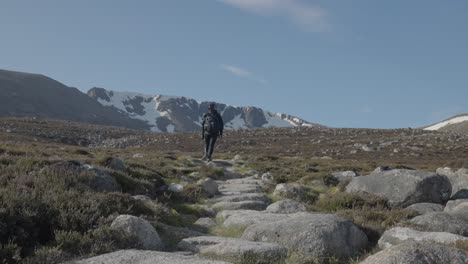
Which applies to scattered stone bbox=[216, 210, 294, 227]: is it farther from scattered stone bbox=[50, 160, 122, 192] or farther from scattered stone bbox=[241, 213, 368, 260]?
scattered stone bbox=[50, 160, 122, 192]

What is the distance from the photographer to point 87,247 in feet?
24.3

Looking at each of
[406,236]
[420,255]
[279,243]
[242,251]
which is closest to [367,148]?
[406,236]

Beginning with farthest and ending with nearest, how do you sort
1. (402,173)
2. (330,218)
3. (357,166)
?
(357,166) < (402,173) < (330,218)

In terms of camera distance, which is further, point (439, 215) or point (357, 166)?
point (357, 166)

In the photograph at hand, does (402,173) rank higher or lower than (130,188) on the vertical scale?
higher

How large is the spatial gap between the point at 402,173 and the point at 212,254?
985cm

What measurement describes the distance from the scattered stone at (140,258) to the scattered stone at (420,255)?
83.9 inches

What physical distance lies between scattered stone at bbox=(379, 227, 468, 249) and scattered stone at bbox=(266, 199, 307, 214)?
12.3 ft

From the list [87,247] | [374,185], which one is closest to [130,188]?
[87,247]

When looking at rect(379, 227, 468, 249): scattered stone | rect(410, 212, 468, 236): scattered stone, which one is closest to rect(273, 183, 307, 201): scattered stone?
rect(410, 212, 468, 236): scattered stone

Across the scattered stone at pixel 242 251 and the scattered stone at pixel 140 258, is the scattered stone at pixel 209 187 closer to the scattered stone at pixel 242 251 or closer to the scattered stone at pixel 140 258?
the scattered stone at pixel 242 251

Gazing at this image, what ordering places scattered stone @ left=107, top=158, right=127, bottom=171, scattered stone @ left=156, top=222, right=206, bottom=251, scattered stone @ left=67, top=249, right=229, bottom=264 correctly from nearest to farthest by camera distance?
scattered stone @ left=67, top=249, right=229, bottom=264
scattered stone @ left=156, top=222, right=206, bottom=251
scattered stone @ left=107, top=158, right=127, bottom=171

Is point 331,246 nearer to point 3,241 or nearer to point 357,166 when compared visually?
point 3,241

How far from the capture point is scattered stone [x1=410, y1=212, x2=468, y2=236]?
9719 millimetres
